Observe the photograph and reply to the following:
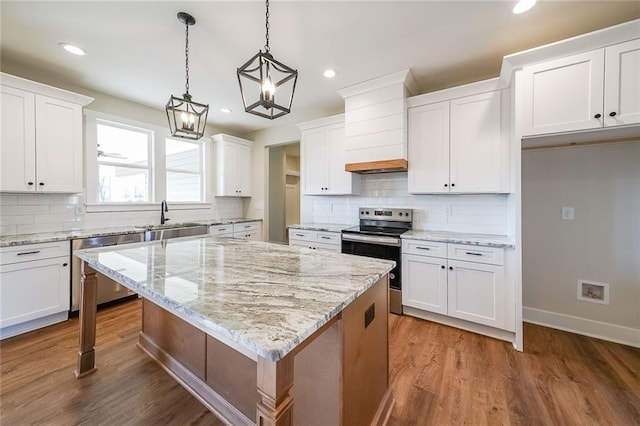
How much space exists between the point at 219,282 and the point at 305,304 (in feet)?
1.48

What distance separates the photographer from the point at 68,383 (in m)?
1.73

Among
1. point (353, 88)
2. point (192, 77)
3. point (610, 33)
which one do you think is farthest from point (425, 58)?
point (192, 77)

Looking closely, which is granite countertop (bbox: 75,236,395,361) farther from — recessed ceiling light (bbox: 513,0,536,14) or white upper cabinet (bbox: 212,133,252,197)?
white upper cabinet (bbox: 212,133,252,197)

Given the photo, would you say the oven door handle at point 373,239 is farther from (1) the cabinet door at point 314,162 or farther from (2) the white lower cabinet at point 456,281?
(1) the cabinet door at point 314,162

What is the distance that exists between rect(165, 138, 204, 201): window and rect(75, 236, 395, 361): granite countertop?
263 cm

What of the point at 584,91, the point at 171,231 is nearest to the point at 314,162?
the point at 171,231

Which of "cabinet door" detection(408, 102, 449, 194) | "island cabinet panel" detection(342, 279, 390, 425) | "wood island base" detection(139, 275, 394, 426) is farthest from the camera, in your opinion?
"cabinet door" detection(408, 102, 449, 194)

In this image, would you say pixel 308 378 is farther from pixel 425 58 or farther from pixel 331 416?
pixel 425 58

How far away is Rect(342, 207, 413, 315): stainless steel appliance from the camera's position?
280 centimetres

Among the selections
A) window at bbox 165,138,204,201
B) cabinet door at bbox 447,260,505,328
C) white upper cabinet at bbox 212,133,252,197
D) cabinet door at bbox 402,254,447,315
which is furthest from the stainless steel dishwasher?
cabinet door at bbox 447,260,505,328

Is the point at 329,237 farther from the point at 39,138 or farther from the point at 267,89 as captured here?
the point at 39,138

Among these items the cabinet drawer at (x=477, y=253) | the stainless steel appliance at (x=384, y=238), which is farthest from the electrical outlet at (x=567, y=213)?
the stainless steel appliance at (x=384, y=238)

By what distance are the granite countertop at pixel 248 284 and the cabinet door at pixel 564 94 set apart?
1852mm

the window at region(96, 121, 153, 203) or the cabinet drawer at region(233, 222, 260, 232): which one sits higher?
the window at region(96, 121, 153, 203)
